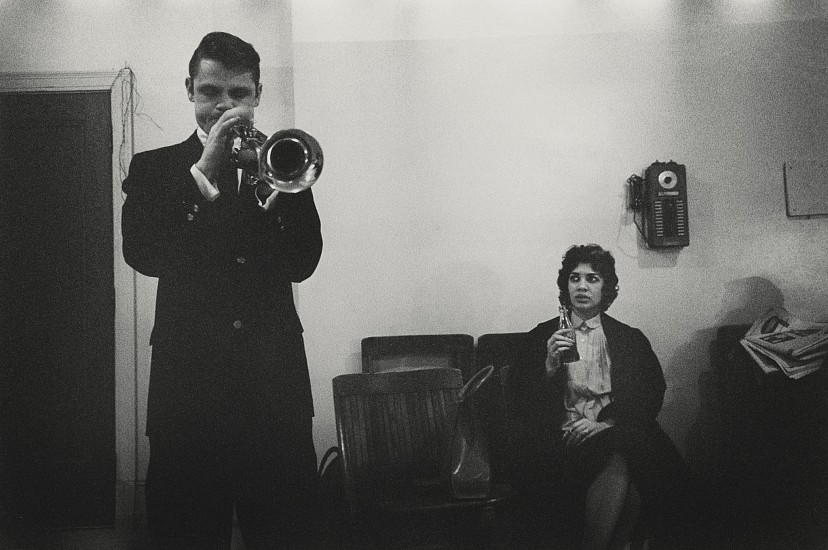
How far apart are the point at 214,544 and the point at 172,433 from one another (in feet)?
1.34

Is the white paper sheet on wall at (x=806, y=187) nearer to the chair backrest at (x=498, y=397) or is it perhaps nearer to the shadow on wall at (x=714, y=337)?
the shadow on wall at (x=714, y=337)

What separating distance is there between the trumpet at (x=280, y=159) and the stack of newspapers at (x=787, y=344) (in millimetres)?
1829

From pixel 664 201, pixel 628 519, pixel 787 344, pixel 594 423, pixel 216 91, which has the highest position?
pixel 216 91

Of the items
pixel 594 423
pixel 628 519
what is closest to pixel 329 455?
pixel 594 423

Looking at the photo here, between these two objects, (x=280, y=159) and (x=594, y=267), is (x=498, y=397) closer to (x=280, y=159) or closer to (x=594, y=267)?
(x=594, y=267)

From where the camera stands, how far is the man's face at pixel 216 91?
9.18 ft

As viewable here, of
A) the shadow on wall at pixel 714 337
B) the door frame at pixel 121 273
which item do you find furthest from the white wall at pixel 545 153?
the door frame at pixel 121 273

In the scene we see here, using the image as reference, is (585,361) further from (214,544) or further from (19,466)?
(19,466)

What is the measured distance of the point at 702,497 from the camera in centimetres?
286

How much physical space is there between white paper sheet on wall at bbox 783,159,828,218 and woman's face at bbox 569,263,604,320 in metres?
0.89

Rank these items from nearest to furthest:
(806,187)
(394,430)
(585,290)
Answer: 1. (394,430)
2. (585,290)
3. (806,187)

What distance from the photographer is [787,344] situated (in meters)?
2.86

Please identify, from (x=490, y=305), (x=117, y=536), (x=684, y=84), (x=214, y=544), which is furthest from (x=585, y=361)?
(x=117, y=536)

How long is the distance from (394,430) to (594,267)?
1070 mm
